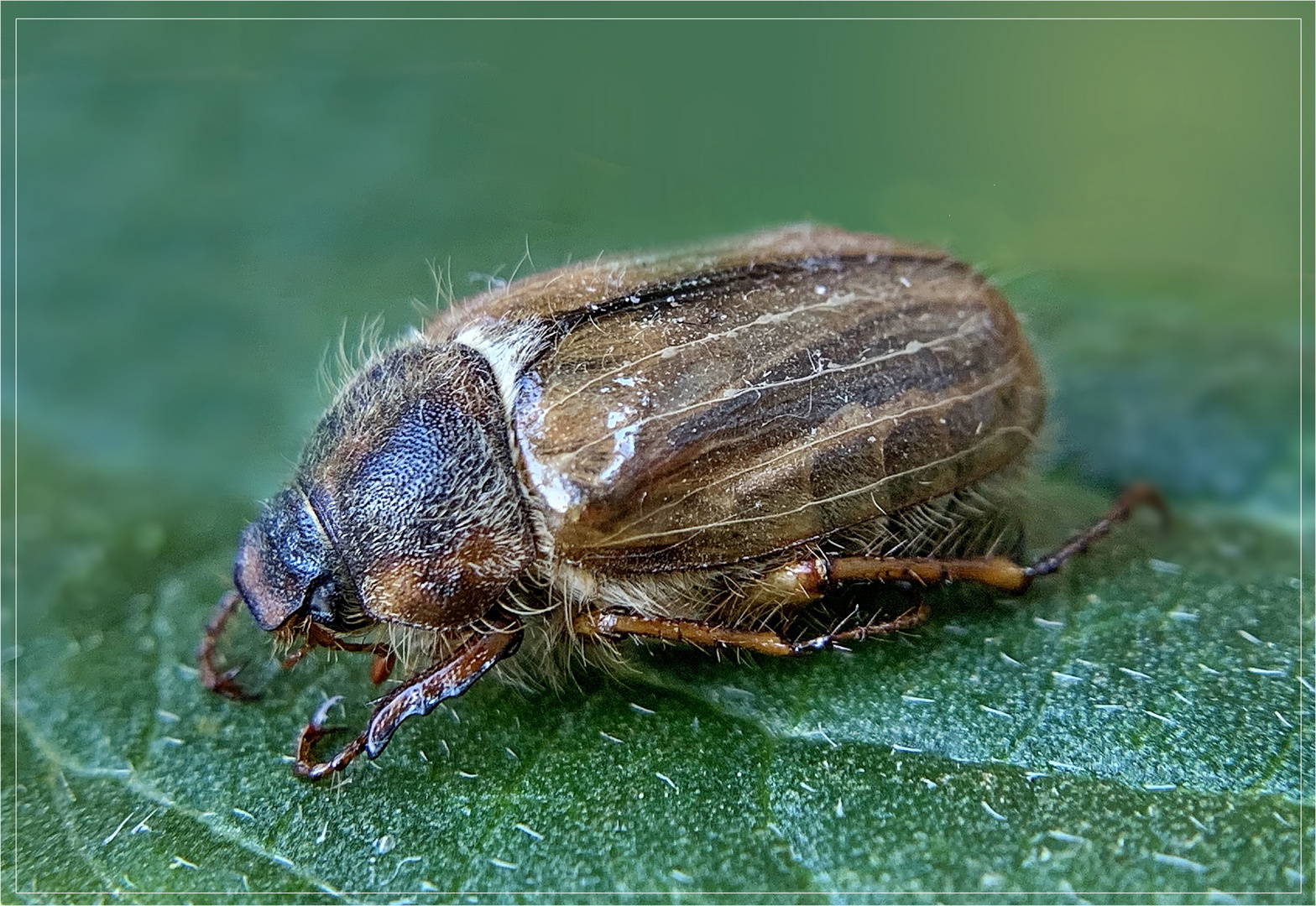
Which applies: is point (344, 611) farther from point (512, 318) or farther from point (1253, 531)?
point (1253, 531)

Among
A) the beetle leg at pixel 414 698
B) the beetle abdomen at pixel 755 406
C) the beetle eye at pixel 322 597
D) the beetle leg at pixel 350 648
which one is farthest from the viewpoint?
the beetle leg at pixel 350 648

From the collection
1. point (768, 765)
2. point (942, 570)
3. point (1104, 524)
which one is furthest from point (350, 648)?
point (1104, 524)

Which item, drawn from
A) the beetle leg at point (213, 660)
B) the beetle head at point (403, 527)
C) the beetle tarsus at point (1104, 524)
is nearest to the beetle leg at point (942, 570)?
the beetle tarsus at point (1104, 524)

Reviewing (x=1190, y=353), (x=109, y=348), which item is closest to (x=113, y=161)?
(x=109, y=348)

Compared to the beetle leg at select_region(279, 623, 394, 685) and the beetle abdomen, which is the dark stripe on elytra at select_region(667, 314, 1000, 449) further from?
the beetle leg at select_region(279, 623, 394, 685)

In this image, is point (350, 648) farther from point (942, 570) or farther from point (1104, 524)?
point (1104, 524)

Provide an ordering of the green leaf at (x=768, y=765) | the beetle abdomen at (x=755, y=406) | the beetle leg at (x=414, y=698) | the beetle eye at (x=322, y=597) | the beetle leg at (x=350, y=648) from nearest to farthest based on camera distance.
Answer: the green leaf at (x=768, y=765) → the beetle leg at (x=414, y=698) → the beetle abdomen at (x=755, y=406) → the beetle eye at (x=322, y=597) → the beetle leg at (x=350, y=648)

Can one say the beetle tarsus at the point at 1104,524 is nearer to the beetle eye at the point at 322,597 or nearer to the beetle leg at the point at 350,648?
the beetle leg at the point at 350,648
